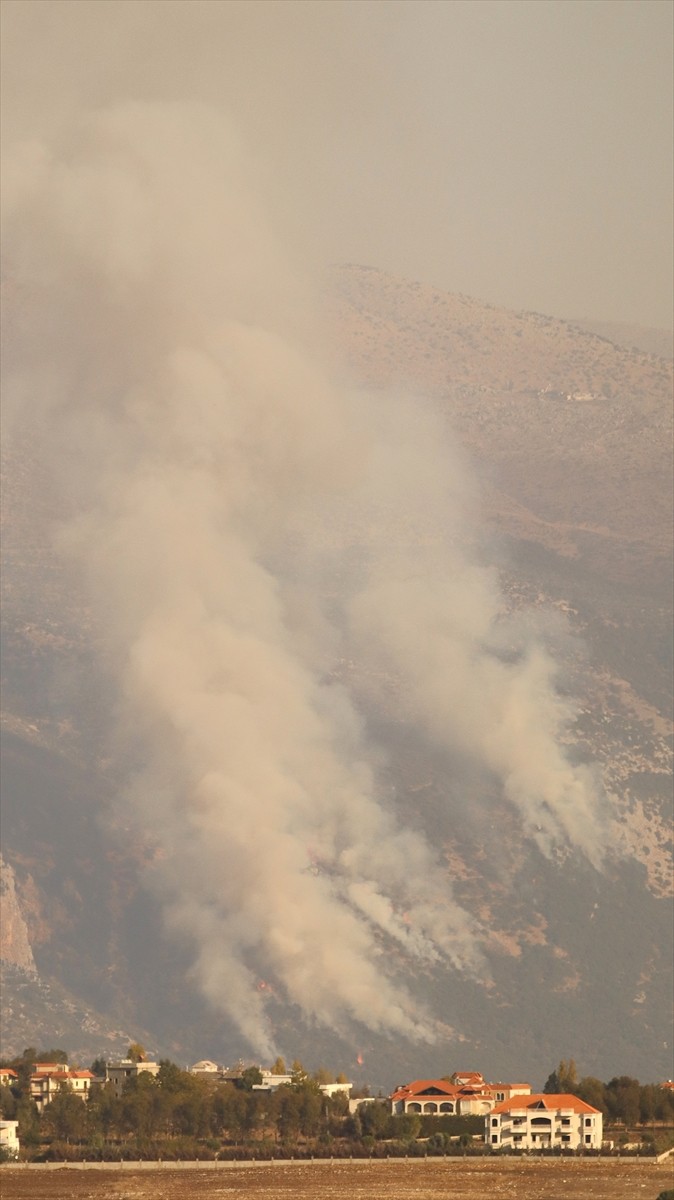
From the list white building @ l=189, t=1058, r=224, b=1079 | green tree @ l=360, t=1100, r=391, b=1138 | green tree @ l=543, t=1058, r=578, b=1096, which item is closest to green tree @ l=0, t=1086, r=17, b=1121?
green tree @ l=360, t=1100, r=391, b=1138

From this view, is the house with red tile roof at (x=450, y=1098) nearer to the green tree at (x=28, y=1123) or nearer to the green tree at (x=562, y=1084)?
the green tree at (x=562, y=1084)

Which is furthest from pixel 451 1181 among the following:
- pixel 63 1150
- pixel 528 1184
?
pixel 63 1150

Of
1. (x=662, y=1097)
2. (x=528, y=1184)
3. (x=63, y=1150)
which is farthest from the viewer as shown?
(x=662, y=1097)

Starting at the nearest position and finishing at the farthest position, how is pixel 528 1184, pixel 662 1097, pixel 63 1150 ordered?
pixel 528 1184 < pixel 63 1150 < pixel 662 1097

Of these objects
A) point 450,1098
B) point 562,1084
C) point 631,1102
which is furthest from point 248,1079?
point 631,1102

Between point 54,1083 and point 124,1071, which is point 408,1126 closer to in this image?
point 54,1083

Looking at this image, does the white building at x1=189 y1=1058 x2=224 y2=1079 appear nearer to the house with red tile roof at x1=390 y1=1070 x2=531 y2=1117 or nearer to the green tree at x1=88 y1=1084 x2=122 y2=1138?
the house with red tile roof at x1=390 y1=1070 x2=531 y2=1117

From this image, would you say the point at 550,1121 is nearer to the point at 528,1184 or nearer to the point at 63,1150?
the point at 528,1184

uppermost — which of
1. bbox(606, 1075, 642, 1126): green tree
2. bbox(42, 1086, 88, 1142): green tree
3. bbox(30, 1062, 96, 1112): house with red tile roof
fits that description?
bbox(30, 1062, 96, 1112): house with red tile roof
